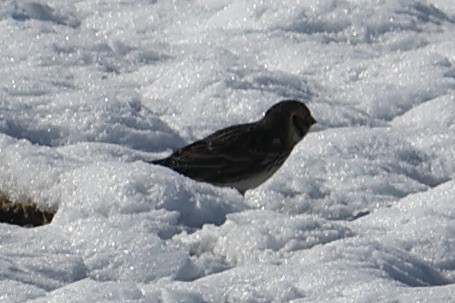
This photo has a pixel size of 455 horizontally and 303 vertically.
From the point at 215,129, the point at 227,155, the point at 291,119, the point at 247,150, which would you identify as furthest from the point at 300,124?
the point at 215,129

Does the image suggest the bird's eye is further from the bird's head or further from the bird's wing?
the bird's wing

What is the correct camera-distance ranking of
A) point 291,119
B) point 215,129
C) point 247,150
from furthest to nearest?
1. point 215,129
2. point 291,119
3. point 247,150

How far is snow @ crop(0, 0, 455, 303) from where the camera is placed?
6.10 m

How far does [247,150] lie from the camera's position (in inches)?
318

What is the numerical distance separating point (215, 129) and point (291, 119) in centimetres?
60

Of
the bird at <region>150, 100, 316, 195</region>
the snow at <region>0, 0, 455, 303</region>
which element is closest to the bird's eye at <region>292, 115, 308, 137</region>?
the bird at <region>150, 100, 316, 195</region>

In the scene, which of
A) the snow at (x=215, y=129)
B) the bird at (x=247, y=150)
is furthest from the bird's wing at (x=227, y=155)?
the snow at (x=215, y=129)

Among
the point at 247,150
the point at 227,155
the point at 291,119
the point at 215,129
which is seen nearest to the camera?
the point at 227,155

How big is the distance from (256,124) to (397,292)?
2.60 m

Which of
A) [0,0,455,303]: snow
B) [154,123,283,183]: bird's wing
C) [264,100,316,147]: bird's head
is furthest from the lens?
[264,100,316,147]: bird's head

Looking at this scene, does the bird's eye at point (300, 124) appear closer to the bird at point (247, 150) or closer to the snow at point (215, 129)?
the bird at point (247, 150)

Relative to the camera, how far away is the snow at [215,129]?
610cm

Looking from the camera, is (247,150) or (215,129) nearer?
(247,150)

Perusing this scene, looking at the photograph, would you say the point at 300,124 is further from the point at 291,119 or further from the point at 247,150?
the point at 247,150
